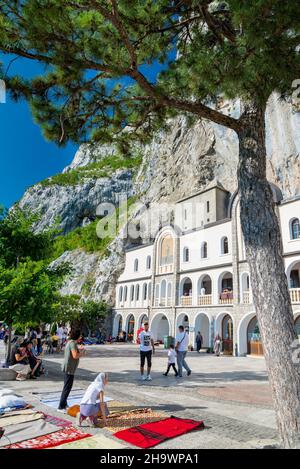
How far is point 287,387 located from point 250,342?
18.7 meters

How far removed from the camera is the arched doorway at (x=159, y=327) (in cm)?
3098

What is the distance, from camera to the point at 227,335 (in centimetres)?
2397

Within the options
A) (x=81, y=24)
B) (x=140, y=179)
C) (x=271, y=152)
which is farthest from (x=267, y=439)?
(x=140, y=179)

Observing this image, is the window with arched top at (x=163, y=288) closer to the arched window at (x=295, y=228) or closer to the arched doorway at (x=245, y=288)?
the arched doorway at (x=245, y=288)

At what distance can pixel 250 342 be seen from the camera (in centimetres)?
2167

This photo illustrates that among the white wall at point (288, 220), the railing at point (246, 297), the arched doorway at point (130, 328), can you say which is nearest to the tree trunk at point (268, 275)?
the white wall at point (288, 220)

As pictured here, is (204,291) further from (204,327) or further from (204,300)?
(204,327)

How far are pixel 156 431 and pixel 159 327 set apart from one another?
89.2 ft

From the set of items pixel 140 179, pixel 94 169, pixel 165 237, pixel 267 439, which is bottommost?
pixel 267 439

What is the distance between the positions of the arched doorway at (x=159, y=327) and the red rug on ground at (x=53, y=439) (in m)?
25.9

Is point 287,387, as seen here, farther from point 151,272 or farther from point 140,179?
point 140,179

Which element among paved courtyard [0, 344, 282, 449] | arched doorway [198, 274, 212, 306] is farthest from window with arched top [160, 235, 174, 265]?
paved courtyard [0, 344, 282, 449]

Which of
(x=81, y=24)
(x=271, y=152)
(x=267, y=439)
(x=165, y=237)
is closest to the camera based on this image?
(x=267, y=439)

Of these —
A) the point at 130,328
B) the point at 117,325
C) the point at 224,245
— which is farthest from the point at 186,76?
the point at 117,325
